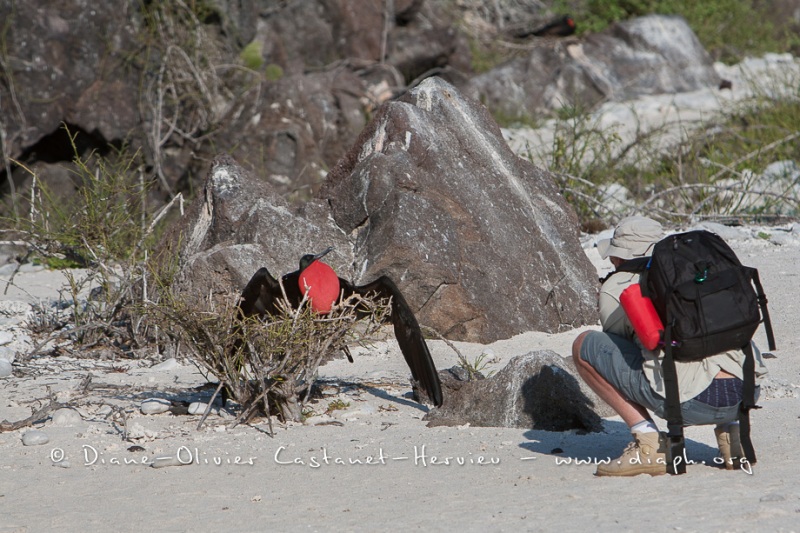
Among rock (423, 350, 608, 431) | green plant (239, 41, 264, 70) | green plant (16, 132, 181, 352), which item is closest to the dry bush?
rock (423, 350, 608, 431)

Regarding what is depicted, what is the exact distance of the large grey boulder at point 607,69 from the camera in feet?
42.6

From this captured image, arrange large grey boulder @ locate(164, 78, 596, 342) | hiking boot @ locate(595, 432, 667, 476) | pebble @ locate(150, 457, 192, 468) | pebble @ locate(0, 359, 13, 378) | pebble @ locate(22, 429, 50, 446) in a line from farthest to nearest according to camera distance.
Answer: large grey boulder @ locate(164, 78, 596, 342), pebble @ locate(0, 359, 13, 378), pebble @ locate(22, 429, 50, 446), pebble @ locate(150, 457, 192, 468), hiking boot @ locate(595, 432, 667, 476)

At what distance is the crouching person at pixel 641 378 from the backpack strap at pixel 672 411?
33 mm

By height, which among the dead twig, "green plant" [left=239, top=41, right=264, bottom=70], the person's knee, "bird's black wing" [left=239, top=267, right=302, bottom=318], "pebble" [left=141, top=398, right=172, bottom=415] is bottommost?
the dead twig

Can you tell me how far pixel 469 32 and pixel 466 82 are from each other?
7.83ft

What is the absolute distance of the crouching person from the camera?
3.33m

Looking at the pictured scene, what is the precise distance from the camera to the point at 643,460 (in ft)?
11.3

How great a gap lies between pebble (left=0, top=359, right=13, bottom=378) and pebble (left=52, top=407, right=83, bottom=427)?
102 centimetres

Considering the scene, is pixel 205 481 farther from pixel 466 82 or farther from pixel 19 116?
pixel 466 82

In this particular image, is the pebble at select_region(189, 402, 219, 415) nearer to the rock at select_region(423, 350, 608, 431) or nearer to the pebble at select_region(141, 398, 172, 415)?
the pebble at select_region(141, 398, 172, 415)

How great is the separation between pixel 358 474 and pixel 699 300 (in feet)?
4.65

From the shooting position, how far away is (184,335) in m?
4.27

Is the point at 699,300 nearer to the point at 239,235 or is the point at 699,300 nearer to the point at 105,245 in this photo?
the point at 239,235

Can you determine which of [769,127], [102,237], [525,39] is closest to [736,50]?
[525,39]
